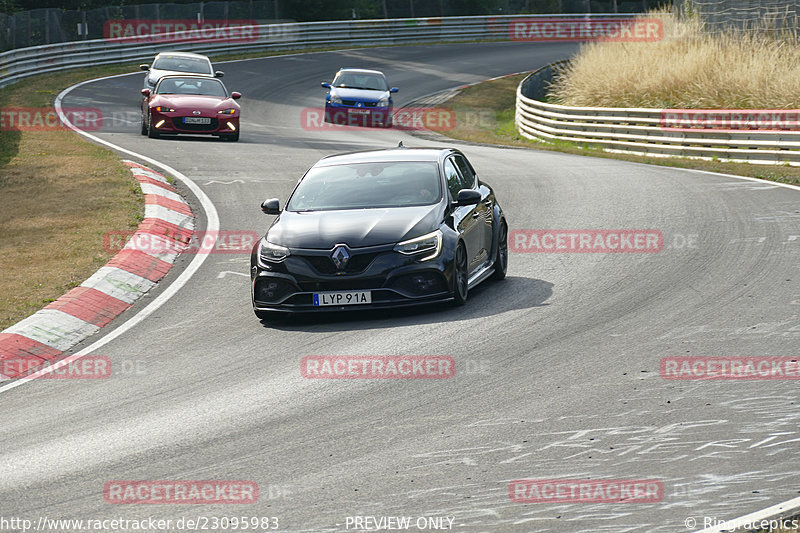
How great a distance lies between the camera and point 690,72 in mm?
30453

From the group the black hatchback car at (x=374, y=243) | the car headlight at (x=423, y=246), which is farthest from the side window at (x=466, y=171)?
the car headlight at (x=423, y=246)

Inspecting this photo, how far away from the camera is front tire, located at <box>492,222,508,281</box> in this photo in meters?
12.5

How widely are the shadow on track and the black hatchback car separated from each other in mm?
176

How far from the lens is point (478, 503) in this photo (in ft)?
20.5

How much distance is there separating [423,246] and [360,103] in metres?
24.5

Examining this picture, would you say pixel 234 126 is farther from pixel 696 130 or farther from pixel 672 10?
pixel 672 10

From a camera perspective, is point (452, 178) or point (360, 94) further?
point (360, 94)

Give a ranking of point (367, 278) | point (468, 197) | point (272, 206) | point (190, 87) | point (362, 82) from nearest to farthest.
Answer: point (367, 278) < point (468, 197) < point (272, 206) < point (190, 87) < point (362, 82)

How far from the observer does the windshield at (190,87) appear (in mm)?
27484


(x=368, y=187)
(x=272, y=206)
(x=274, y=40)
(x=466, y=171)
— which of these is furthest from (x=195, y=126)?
(x=274, y=40)

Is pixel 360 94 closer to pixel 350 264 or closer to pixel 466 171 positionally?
pixel 466 171

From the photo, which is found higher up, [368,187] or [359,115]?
[368,187]

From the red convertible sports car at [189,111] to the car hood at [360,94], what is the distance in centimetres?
792

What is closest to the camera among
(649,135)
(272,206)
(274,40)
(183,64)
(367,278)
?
(367,278)
